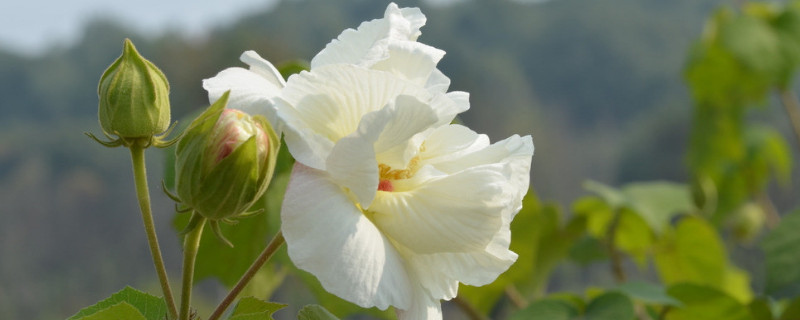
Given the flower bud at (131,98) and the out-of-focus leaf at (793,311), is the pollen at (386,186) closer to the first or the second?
the flower bud at (131,98)

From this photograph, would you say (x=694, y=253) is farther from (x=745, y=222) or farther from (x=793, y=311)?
(x=745, y=222)

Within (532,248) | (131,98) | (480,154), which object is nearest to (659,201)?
(532,248)

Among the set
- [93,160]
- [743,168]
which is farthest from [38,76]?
[743,168]

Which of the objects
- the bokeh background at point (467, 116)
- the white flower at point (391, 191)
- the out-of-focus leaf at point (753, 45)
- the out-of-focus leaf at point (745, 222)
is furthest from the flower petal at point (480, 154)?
the bokeh background at point (467, 116)

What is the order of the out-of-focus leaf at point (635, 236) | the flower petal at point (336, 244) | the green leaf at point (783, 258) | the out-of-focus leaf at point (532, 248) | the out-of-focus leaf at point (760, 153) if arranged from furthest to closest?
the out-of-focus leaf at point (760, 153)
the out-of-focus leaf at point (635, 236)
the out-of-focus leaf at point (532, 248)
the green leaf at point (783, 258)
the flower petal at point (336, 244)

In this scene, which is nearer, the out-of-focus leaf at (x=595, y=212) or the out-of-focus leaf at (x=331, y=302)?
the out-of-focus leaf at (x=331, y=302)
